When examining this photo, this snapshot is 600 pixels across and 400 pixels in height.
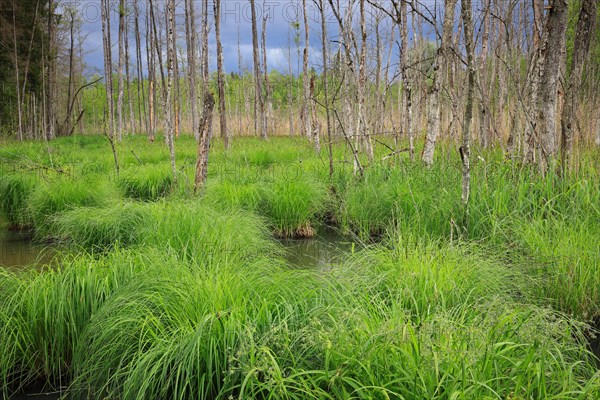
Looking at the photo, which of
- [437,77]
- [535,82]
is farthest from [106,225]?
[535,82]

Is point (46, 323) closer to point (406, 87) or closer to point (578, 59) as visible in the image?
point (578, 59)

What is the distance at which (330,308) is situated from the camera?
2594 millimetres

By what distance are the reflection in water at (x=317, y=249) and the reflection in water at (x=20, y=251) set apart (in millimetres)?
2760

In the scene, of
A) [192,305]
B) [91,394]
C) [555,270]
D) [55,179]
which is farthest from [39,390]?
[55,179]

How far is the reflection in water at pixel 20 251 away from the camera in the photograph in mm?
5525

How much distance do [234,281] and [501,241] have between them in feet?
8.64

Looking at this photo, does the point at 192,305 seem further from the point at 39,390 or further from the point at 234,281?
the point at 39,390

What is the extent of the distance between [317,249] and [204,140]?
2389 mm

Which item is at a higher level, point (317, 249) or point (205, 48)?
point (205, 48)

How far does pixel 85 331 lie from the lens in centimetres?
300

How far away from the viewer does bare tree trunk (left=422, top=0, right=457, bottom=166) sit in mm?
5195

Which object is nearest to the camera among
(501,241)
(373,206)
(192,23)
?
(501,241)

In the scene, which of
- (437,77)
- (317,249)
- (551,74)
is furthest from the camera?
(317,249)

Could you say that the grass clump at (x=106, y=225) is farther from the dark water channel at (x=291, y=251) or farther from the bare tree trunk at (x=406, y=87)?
the bare tree trunk at (x=406, y=87)
